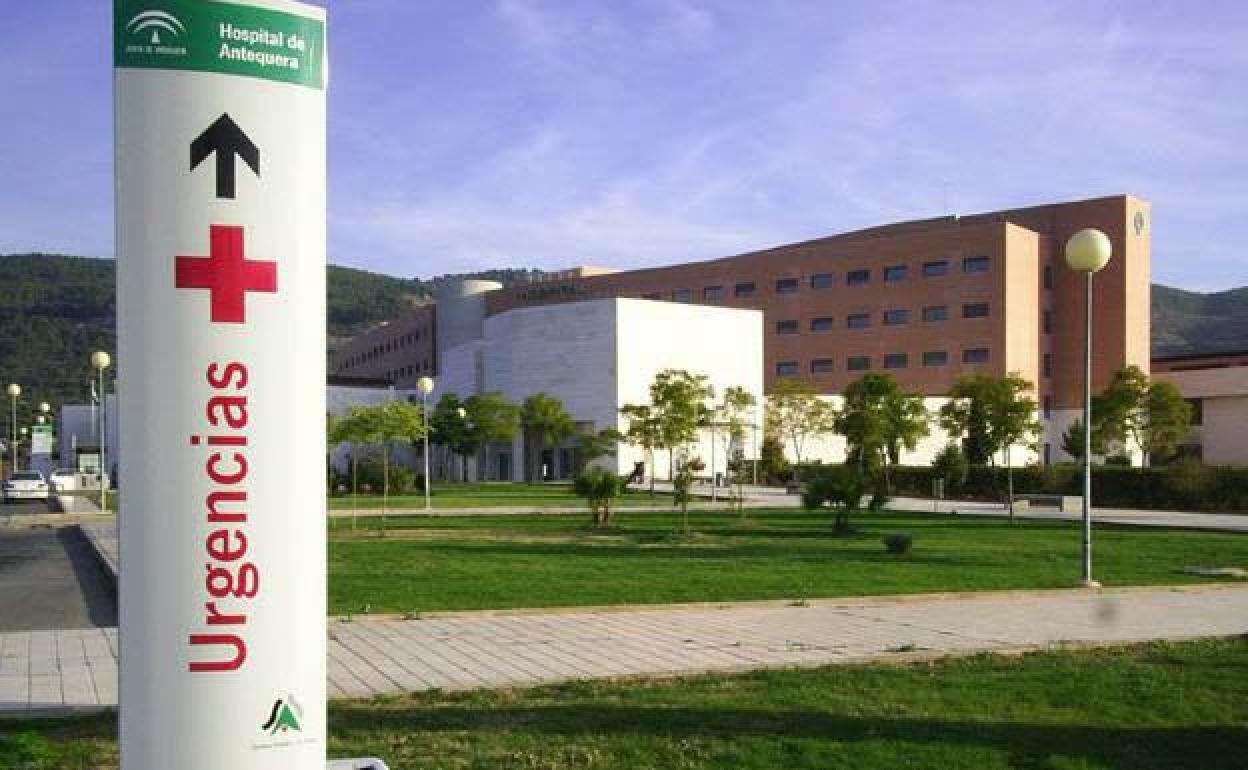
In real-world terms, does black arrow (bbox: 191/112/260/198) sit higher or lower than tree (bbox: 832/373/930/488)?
higher

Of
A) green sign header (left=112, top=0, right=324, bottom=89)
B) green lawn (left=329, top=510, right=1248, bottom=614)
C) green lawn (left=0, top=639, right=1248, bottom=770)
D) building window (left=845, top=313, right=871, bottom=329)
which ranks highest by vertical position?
building window (left=845, top=313, right=871, bottom=329)

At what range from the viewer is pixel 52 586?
14.4 m

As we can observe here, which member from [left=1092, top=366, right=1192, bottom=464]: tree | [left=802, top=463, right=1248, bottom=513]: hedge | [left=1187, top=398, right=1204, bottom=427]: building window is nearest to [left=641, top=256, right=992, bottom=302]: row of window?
[left=1187, top=398, right=1204, bottom=427]: building window

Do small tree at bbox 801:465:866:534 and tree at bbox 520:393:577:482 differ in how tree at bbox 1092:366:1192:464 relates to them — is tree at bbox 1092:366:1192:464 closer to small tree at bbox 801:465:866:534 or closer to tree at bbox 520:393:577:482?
tree at bbox 520:393:577:482

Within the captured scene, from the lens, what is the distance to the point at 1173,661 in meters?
9.23

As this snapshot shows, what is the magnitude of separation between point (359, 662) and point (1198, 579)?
12.3 m

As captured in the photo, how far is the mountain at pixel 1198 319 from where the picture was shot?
156 m

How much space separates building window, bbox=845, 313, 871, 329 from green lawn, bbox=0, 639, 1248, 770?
75.0 metres

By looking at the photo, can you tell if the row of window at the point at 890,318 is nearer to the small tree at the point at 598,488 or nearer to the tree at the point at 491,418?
the tree at the point at 491,418

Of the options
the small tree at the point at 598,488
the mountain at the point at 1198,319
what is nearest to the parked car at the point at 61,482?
the small tree at the point at 598,488

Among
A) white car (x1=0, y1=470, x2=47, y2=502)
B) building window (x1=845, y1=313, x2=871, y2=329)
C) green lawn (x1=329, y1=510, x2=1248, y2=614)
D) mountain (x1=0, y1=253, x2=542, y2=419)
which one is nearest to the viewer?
green lawn (x1=329, y1=510, x2=1248, y2=614)

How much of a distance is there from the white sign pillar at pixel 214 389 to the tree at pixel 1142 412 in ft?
173

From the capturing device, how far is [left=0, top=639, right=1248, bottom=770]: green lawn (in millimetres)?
6078

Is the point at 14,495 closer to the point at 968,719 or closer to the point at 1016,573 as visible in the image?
the point at 1016,573
